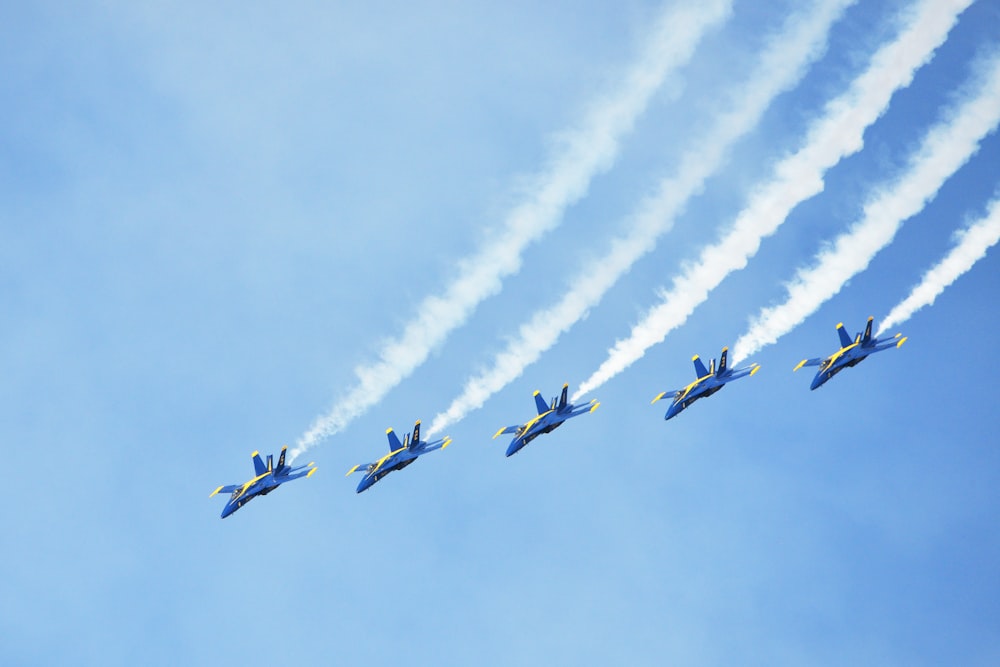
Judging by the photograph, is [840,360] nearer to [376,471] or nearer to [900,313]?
[900,313]

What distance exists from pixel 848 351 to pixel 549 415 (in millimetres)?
19769

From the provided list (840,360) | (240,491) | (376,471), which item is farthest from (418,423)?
(840,360)

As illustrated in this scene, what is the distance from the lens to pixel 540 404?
91.2 meters

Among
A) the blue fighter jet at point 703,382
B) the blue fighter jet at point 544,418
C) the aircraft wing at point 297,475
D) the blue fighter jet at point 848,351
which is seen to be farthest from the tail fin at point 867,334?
the aircraft wing at point 297,475

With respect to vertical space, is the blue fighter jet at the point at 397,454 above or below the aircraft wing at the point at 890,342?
above

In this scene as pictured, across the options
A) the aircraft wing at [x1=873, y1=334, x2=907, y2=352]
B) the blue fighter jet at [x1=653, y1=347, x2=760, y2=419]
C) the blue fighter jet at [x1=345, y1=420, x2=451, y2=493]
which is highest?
the blue fighter jet at [x1=345, y1=420, x2=451, y2=493]

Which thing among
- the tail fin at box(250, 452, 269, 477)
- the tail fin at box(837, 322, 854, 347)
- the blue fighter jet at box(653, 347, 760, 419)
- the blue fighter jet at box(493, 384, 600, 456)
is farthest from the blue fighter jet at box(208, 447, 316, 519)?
the tail fin at box(837, 322, 854, 347)

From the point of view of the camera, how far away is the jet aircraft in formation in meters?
89.6

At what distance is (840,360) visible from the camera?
90.0 meters

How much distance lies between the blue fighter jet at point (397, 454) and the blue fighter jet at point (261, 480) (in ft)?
12.5

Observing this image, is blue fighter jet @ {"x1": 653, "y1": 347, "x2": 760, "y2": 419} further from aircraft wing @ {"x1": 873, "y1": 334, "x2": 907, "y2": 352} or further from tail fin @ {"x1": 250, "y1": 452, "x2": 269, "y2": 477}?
tail fin @ {"x1": 250, "y1": 452, "x2": 269, "y2": 477}

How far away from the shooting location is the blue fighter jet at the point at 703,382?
9044 centimetres

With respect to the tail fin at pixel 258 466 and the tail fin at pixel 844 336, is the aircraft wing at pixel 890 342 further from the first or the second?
the tail fin at pixel 258 466

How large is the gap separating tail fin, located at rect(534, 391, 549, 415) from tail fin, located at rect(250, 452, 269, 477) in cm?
1901
